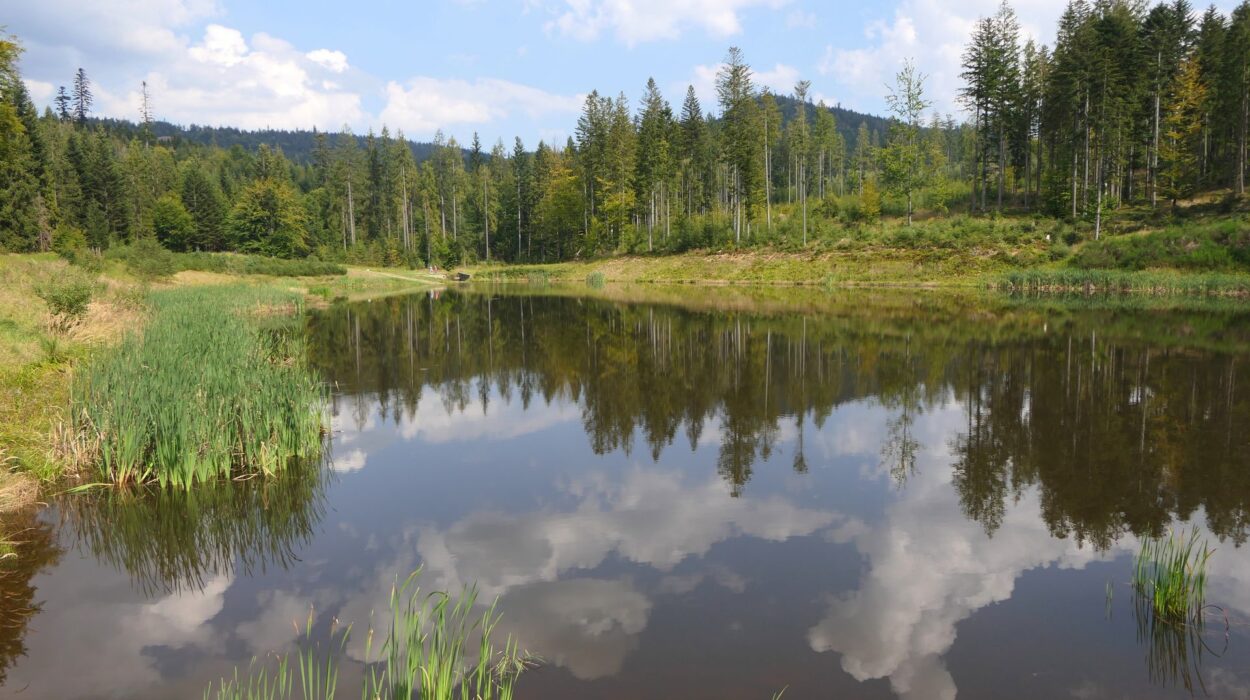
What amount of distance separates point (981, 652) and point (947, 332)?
71.3 feet

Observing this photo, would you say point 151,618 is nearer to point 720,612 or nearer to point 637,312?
→ point 720,612

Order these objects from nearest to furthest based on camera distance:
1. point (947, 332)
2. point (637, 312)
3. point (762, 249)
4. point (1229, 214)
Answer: point (947, 332)
point (637, 312)
point (1229, 214)
point (762, 249)

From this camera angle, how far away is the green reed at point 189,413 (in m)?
9.07

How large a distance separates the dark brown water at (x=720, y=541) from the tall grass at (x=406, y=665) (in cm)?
18

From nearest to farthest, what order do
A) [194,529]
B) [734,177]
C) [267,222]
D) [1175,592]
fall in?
1. [1175,592]
2. [194,529]
3. [734,177]
4. [267,222]

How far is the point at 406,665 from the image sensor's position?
4.83 meters

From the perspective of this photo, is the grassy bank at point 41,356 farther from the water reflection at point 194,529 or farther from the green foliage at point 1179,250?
the green foliage at point 1179,250

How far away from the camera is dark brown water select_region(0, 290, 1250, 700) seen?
223 inches

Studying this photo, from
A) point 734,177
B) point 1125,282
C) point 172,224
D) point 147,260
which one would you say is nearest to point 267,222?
point 172,224

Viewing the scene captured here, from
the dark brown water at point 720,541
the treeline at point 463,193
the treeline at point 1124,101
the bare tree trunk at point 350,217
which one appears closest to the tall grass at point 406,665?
the dark brown water at point 720,541

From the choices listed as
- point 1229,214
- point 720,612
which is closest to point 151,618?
point 720,612

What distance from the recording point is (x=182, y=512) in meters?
8.66

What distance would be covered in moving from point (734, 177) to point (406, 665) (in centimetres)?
6488

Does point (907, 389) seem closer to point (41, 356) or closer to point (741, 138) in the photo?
point (41, 356)
